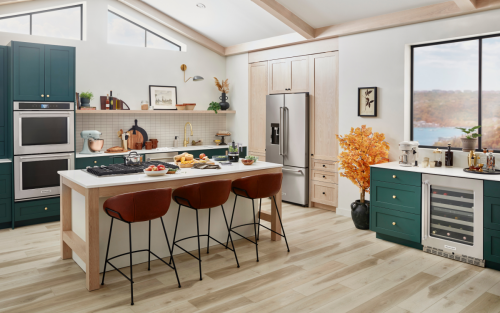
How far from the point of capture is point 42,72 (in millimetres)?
5227

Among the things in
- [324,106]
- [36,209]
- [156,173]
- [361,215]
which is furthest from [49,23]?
[361,215]

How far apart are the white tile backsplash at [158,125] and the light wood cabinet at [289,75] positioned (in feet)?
5.24

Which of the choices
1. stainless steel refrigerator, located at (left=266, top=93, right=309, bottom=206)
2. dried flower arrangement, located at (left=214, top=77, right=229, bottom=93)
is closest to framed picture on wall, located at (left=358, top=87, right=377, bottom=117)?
stainless steel refrigerator, located at (left=266, top=93, right=309, bottom=206)

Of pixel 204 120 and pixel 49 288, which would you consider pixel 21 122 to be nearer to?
pixel 49 288

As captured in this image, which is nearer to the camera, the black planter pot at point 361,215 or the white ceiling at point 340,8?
the white ceiling at point 340,8

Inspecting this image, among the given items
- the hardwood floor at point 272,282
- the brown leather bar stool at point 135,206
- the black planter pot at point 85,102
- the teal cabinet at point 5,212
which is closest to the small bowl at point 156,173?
the brown leather bar stool at point 135,206

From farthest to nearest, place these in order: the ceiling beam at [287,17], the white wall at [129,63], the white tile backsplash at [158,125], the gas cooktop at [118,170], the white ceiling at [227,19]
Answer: the white tile backsplash at [158,125], the white wall at [129,63], the white ceiling at [227,19], the ceiling beam at [287,17], the gas cooktop at [118,170]

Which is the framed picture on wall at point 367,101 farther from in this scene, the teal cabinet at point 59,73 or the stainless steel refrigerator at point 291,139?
the teal cabinet at point 59,73

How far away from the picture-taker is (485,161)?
4.38 m

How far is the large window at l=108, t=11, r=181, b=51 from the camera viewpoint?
6.69 meters

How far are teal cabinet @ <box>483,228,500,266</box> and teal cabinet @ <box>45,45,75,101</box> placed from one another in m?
5.27

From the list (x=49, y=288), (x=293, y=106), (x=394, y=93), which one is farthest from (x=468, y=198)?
(x=49, y=288)

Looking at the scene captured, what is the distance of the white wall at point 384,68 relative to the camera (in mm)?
4617

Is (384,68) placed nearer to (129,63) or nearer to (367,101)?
(367,101)
